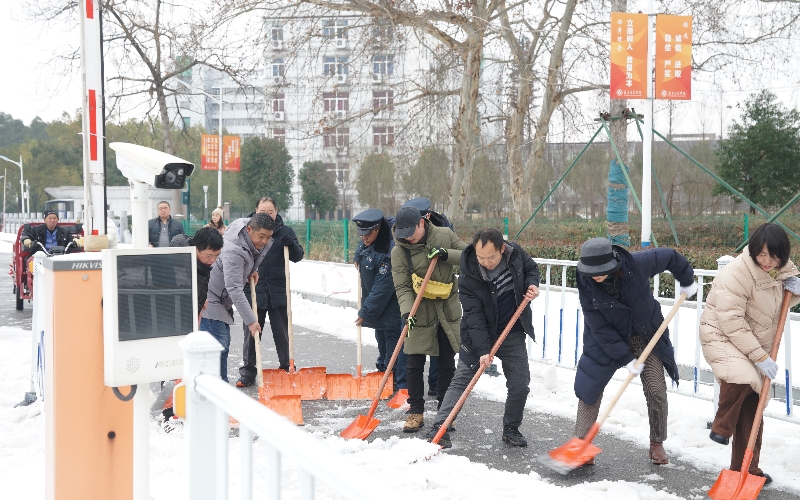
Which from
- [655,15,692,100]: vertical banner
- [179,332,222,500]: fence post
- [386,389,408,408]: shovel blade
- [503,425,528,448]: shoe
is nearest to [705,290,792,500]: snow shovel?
[503,425,528,448]: shoe

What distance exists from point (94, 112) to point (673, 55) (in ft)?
25.2

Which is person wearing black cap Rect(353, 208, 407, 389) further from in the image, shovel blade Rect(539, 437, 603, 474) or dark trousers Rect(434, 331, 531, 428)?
shovel blade Rect(539, 437, 603, 474)

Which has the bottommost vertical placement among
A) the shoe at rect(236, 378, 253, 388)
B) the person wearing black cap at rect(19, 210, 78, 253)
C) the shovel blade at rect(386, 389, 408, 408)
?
the shoe at rect(236, 378, 253, 388)

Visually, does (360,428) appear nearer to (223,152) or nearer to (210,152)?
(223,152)

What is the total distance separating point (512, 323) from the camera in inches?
210

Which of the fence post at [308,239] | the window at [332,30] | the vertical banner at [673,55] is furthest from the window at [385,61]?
the vertical banner at [673,55]

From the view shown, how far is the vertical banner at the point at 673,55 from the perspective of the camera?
10.1m

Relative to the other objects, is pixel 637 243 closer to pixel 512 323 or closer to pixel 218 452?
pixel 512 323

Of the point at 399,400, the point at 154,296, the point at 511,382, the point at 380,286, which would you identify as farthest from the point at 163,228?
the point at 154,296

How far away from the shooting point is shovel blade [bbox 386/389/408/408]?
21.8 feet

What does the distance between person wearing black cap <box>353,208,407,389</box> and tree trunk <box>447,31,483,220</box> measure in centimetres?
1023

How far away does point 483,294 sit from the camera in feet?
17.8

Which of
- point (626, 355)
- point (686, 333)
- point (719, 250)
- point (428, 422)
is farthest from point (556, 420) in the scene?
point (719, 250)

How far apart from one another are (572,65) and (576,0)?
1.56m
